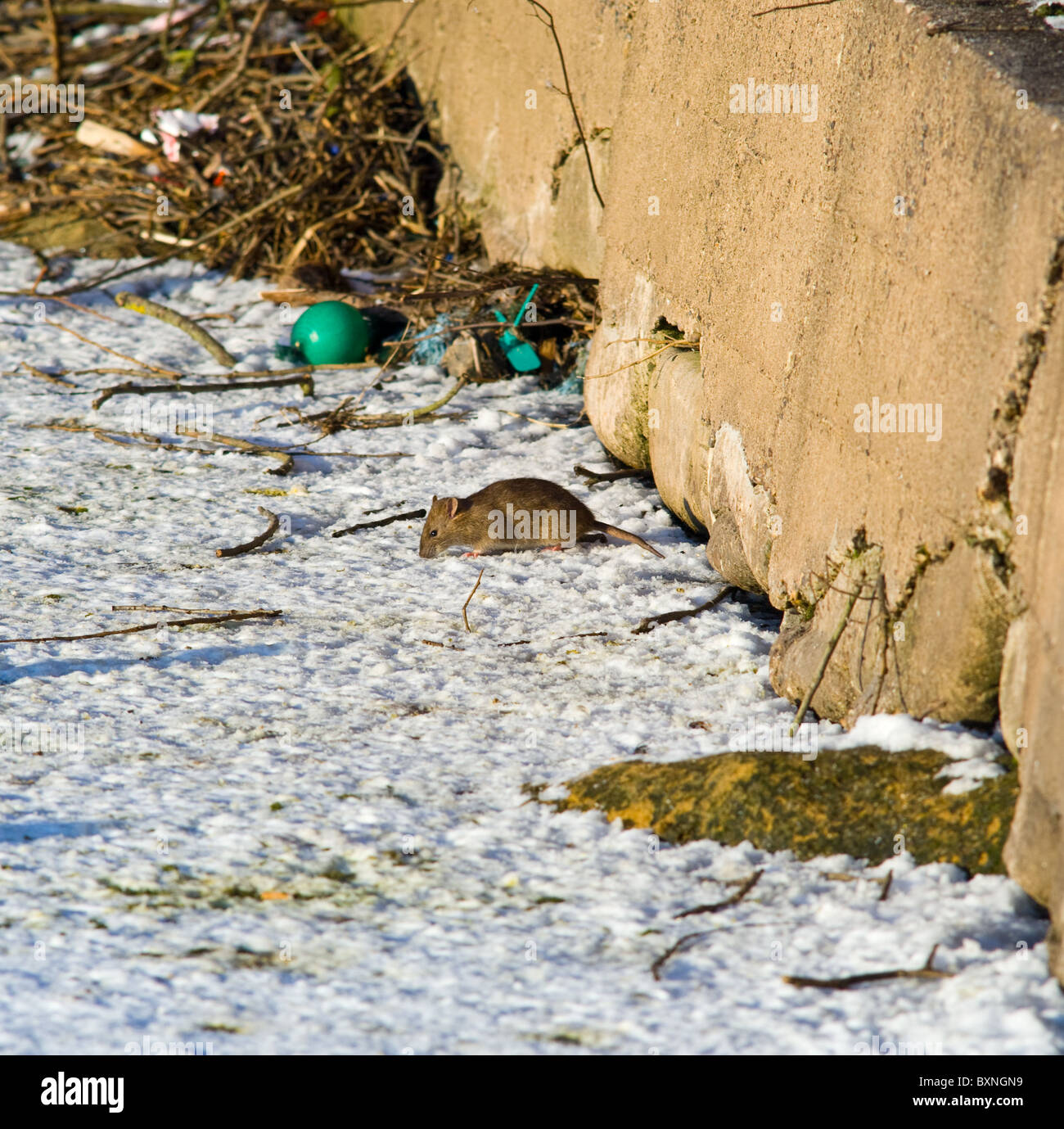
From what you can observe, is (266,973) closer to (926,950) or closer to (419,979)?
(419,979)

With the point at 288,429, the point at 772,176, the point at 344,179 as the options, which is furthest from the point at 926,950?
the point at 344,179

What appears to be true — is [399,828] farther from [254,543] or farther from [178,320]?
[178,320]

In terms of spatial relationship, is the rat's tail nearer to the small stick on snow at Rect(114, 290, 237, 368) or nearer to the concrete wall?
the concrete wall

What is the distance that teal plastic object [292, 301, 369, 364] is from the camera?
6594 millimetres

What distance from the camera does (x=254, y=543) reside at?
4562 mm

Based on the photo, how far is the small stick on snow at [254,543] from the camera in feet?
14.7

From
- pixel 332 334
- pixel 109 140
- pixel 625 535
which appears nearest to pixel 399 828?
pixel 625 535

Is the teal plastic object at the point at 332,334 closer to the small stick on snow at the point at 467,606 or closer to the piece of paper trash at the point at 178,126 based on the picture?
the piece of paper trash at the point at 178,126

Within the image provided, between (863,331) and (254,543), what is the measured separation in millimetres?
2395

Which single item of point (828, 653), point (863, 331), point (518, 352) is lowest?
point (828, 653)

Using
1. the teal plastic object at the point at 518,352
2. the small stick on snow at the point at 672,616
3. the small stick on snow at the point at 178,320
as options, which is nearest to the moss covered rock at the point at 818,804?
the small stick on snow at the point at 672,616

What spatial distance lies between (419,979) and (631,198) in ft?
11.7

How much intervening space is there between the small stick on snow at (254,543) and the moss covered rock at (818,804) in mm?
1966

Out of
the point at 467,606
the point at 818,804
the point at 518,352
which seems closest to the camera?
the point at 818,804
